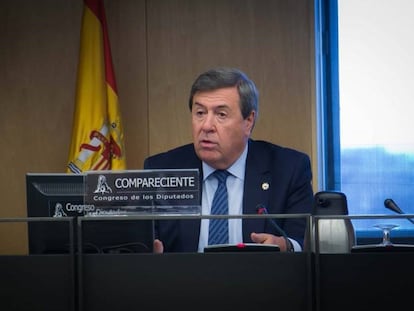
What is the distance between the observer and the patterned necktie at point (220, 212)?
2.95 meters

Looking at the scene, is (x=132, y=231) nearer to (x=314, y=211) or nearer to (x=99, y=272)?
(x=99, y=272)

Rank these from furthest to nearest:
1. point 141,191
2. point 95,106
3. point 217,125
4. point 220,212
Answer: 1. point 95,106
2. point 217,125
3. point 220,212
4. point 141,191

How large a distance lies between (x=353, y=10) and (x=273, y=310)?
3.19 m

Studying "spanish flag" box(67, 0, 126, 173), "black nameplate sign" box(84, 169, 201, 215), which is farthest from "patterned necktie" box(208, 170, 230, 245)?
"spanish flag" box(67, 0, 126, 173)

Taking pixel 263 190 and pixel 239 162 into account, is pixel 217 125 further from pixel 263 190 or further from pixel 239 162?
pixel 263 190

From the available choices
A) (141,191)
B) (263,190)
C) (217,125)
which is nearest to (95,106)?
(217,125)

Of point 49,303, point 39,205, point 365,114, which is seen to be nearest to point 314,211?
point 39,205

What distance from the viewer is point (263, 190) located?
312 cm

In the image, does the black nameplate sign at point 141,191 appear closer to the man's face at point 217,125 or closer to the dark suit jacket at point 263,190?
the dark suit jacket at point 263,190

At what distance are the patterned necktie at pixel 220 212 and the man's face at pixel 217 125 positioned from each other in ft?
0.17

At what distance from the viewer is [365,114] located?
485cm

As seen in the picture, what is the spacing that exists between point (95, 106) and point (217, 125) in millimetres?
1615

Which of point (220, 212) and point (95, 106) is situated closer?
point (220, 212)

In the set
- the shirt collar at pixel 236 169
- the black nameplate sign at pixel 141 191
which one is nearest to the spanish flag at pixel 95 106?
the shirt collar at pixel 236 169
